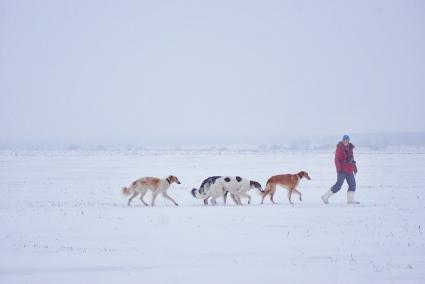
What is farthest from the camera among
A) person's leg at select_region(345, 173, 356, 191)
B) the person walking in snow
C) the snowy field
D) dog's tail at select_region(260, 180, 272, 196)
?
dog's tail at select_region(260, 180, 272, 196)

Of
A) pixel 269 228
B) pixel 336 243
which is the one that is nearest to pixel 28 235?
pixel 269 228

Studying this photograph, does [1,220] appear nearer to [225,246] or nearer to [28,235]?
[28,235]

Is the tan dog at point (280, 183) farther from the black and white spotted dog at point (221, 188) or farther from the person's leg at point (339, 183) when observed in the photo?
the person's leg at point (339, 183)

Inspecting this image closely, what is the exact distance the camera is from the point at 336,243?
35.4 ft

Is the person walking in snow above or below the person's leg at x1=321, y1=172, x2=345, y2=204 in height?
above

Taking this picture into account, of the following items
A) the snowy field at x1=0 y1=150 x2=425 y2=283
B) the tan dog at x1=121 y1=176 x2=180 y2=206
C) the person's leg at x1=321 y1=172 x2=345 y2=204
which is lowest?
the snowy field at x1=0 y1=150 x2=425 y2=283

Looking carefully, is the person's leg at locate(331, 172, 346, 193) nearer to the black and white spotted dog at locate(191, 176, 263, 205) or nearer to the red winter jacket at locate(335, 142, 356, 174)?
the red winter jacket at locate(335, 142, 356, 174)

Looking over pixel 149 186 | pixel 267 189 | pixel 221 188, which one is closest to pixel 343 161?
pixel 267 189

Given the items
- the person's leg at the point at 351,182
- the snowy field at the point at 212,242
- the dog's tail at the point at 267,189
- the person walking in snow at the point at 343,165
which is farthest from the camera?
the dog's tail at the point at 267,189

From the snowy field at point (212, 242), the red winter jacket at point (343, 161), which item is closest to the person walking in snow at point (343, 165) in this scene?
the red winter jacket at point (343, 161)

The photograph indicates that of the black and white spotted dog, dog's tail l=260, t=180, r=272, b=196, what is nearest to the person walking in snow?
dog's tail l=260, t=180, r=272, b=196

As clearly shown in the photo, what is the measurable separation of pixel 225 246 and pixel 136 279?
2.50 metres

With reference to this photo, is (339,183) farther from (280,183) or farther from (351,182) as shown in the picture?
(280,183)

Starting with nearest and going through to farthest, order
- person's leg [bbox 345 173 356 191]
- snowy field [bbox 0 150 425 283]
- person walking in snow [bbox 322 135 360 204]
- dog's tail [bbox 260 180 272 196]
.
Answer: snowy field [bbox 0 150 425 283] → person's leg [bbox 345 173 356 191] → person walking in snow [bbox 322 135 360 204] → dog's tail [bbox 260 180 272 196]
